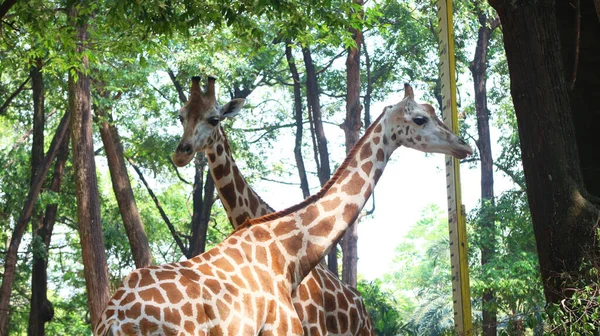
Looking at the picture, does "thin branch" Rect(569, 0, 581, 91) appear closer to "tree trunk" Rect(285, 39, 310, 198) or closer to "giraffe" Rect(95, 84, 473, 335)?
"giraffe" Rect(95, 84, 473, 335)

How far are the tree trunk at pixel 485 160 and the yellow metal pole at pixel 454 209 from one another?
50.2ft

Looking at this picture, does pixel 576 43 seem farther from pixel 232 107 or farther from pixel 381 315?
pixel 381 315

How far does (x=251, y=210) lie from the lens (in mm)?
8680

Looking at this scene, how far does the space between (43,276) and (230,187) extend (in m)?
14.0

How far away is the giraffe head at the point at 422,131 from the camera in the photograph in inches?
299

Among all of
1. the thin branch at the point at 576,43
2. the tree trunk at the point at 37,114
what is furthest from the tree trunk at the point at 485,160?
the thin branch at the point at 576,43

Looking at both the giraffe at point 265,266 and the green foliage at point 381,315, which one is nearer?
the giraffe at point 265,266

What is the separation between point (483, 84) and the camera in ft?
95.9

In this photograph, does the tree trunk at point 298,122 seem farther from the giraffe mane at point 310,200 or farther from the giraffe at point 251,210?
the giraffe mane at point 310,200

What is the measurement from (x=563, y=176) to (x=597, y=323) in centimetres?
128

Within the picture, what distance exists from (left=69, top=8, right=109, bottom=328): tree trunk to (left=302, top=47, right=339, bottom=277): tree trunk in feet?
38.0

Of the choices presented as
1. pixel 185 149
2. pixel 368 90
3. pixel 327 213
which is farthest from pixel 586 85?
pixel 368 90

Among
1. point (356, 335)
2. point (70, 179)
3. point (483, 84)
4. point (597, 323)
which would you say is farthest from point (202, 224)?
point (597, 323)

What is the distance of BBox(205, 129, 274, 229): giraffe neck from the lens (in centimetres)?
862
